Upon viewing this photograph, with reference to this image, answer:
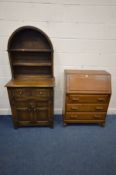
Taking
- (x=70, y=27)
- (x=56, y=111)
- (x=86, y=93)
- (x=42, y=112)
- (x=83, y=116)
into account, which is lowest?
(x=56, y=111)

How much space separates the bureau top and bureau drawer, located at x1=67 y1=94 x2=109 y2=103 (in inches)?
3.3

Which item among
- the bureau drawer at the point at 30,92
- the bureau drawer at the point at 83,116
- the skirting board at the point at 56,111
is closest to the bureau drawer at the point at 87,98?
the bureau drawer at the point at 83,116

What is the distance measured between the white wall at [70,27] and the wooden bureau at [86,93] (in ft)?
1.08

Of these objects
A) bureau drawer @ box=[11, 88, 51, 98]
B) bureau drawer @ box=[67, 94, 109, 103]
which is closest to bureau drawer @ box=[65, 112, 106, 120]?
bureau drawer @ box=[67, 94, 109, 103]

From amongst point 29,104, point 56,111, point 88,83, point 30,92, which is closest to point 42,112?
point 29,104

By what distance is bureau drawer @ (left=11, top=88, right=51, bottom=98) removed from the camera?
2.01m

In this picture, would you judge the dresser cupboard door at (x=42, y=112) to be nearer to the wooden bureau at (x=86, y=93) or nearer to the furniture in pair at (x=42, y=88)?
the furniture in pair at (x=42, y=88)

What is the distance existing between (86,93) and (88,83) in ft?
0.54

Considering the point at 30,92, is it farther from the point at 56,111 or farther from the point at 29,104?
the point at 56,111

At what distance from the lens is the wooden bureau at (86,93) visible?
6.88 ft

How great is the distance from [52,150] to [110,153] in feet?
2.64

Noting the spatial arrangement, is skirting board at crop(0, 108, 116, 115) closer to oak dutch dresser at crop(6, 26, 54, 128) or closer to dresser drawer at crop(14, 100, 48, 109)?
oak dutch dresser at crop(6, 26, 54, 128)

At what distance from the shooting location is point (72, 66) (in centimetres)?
242

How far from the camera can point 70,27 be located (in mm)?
2188
